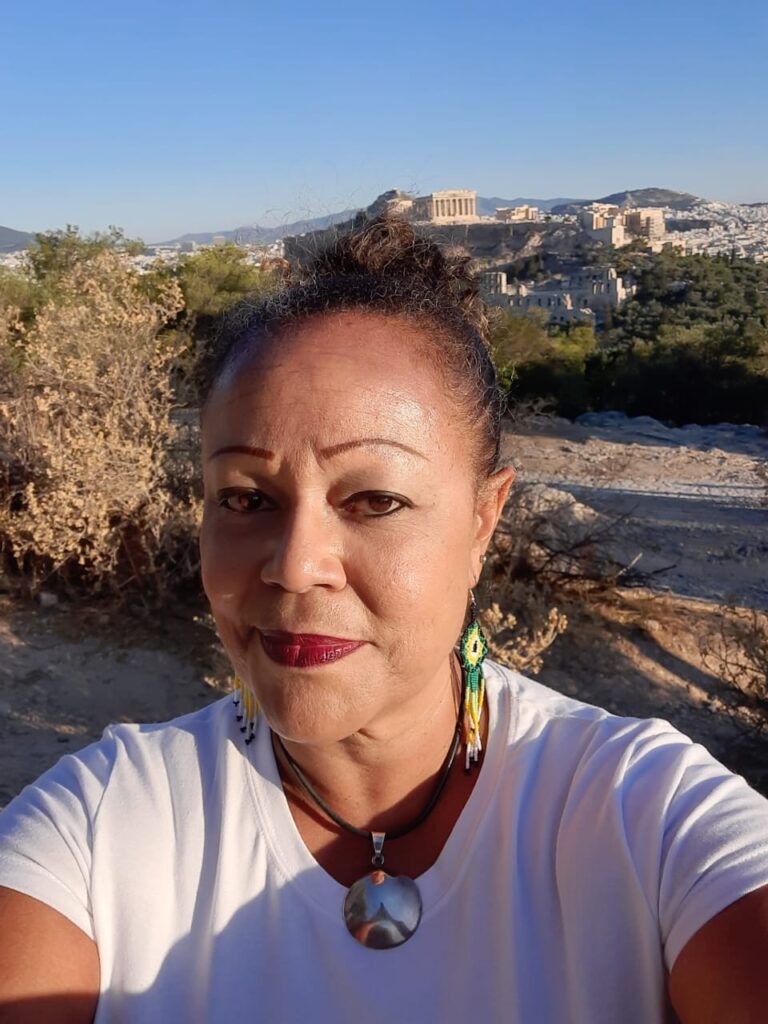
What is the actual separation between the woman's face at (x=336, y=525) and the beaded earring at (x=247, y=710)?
14cm

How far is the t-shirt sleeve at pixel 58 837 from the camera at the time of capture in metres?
0.92

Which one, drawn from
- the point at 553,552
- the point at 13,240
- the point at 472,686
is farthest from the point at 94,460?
the point at 13,240

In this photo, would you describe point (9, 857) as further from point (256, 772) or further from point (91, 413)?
point (91, 413)

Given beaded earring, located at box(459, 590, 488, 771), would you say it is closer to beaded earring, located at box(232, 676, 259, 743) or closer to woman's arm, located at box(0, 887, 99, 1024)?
beaded earring, located at box(232, 676, 259, 743)

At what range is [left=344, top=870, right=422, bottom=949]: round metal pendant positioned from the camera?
0.94m

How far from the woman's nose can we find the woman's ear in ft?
0.81

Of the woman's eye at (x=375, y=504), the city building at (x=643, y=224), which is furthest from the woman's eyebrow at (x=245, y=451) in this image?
the city building at (x=643, y=224)

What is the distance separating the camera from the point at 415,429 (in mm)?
1008

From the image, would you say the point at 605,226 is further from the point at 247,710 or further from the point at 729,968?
the point at 729,968

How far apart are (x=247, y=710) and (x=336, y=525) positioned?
0.36 meters

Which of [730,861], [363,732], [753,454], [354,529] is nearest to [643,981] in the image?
[730,861]

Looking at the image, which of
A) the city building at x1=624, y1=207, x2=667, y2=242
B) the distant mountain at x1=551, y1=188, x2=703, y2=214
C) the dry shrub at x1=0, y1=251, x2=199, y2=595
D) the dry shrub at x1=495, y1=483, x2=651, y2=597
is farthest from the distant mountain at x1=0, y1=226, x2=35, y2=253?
the distant mountain at x1=551, y1=188, x2=703, y2=214

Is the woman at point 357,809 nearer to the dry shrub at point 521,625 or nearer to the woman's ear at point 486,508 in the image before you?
the woman's ear at point 486,508

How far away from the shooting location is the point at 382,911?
96 centimetres
